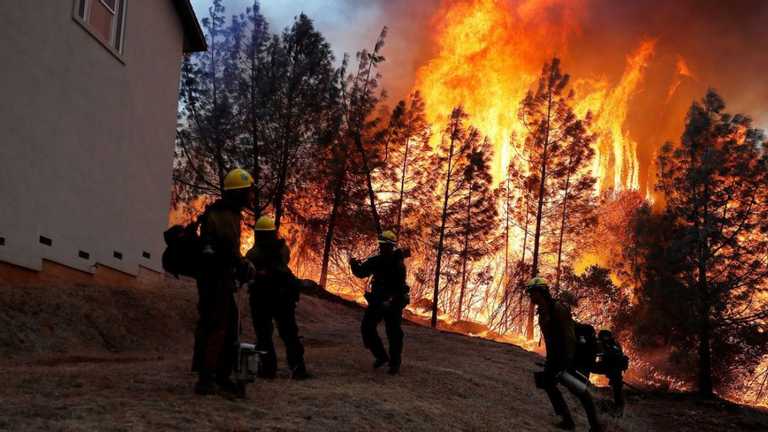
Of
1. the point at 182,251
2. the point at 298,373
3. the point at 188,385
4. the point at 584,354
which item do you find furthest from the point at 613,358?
the point at 182,251

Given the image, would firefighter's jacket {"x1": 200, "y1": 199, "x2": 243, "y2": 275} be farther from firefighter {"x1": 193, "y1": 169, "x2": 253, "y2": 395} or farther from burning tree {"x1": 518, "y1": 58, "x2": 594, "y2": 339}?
burning tree {"x1": 518, "y1": 58, "x2": 594, "y2": 339}

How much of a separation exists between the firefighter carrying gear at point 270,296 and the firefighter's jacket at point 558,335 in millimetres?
3155

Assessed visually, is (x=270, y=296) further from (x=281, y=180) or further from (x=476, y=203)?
(x=476, y=203)

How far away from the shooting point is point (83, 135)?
1277 cm

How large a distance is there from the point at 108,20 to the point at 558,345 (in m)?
11.4

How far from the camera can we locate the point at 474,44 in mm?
47250

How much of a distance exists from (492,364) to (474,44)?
3550 cm

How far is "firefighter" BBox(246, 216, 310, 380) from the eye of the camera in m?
8.18

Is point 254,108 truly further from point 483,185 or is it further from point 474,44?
point 474,44

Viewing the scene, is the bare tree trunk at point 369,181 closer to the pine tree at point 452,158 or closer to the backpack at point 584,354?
the pine tree at point 452,158

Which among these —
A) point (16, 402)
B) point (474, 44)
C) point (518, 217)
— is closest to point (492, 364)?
point (16, 402)

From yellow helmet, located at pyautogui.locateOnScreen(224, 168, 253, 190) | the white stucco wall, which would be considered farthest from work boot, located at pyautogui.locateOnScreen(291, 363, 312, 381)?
the white stucco wall

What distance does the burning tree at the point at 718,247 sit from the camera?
78.7 ft

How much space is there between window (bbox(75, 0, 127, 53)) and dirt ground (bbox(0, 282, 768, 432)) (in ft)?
16.8
